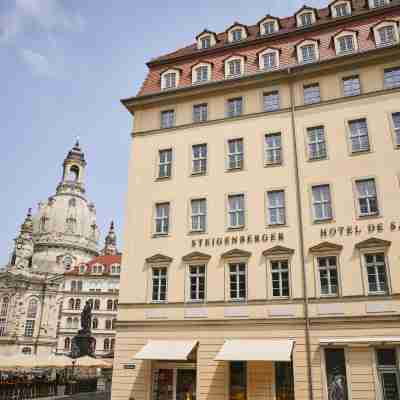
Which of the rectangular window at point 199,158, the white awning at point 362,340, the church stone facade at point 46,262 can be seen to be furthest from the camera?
the church stone facade at point 46,262

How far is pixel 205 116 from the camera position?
26750mm

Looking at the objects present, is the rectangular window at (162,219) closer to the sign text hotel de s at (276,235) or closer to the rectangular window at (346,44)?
the sign text hotel de s at (276,235)

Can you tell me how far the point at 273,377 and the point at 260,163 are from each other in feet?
36.4

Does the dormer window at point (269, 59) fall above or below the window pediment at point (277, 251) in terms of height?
above

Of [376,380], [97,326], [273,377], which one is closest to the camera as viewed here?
[376,380]

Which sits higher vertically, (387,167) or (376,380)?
(387,167)

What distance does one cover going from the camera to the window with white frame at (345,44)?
24.8 metres

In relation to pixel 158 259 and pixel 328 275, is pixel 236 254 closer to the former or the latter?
pixel 158 259

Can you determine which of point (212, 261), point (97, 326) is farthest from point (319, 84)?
point (97, 326)

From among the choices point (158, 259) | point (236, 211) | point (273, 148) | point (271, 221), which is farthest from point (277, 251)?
point (158, 259)

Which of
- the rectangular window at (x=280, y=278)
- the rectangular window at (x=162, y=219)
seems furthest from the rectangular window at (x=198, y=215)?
the rectangular window at (x=280, y=278)

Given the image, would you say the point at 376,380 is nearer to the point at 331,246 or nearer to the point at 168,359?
the point at 331,246

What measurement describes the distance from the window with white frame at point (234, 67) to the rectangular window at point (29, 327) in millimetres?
85098

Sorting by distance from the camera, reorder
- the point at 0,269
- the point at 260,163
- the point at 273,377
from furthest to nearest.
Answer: the point at 0,269, the point at 260,163, the point at 273,377
